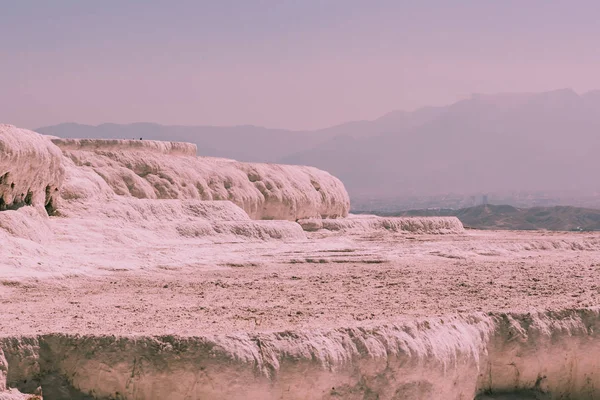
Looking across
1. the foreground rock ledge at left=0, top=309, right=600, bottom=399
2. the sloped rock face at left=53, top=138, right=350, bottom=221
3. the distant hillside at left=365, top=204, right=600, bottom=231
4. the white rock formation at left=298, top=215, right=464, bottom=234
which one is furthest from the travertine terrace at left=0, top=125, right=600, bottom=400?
the distant hillside at left=365, top=204, right=600, bottom=231

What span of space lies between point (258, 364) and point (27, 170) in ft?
26.1

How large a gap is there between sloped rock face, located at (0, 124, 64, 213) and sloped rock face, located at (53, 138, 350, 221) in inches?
263

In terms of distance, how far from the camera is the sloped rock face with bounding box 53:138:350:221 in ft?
74.0

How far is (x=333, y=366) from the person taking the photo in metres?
6.76

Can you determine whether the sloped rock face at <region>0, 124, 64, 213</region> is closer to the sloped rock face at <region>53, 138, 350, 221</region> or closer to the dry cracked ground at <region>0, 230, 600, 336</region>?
the dry cracked ground at <region>0, 230, 600, 336</region>

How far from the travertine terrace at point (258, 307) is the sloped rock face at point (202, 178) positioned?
5.72m

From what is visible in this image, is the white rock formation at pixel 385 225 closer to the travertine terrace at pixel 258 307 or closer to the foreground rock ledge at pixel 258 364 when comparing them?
the travertine terrace at pixel 258 307

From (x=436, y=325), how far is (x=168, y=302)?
303cm

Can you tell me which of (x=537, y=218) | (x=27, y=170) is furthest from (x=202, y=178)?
(x=537, y=218)

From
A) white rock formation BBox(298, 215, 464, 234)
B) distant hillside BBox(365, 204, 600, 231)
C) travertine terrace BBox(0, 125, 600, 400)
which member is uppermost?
travertine terrace BBox(0, 125, 600, 400)

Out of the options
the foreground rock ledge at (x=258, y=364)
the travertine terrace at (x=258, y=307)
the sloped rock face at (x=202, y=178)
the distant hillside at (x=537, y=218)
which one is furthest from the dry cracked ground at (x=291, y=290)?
the distant hillside at (x=537, y=218)

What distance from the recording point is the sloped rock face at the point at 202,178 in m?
22.6

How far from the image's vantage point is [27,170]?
12953 millimetres

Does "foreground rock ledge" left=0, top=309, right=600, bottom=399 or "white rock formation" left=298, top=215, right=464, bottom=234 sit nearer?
"foreground rock ledge" left=0, top=309, right=600, bottom=399
